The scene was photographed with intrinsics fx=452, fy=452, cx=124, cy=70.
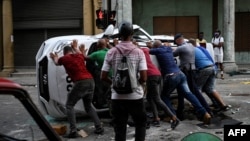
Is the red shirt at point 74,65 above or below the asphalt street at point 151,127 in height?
above

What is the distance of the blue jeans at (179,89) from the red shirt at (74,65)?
1671 mm

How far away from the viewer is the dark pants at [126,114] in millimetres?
5652

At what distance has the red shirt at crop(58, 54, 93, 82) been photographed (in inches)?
308

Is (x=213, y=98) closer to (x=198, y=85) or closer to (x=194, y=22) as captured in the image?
(x=198, y=85)

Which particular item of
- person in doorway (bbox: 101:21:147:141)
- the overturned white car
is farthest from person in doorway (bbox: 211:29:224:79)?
person in doorway (bbox: 101:21:147:141)

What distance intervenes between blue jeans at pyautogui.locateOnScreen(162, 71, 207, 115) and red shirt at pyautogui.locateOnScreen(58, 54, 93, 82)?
1671 mm

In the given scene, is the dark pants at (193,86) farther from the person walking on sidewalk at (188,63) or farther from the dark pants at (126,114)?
the dark pants at (126,114)

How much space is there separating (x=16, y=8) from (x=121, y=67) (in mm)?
19099

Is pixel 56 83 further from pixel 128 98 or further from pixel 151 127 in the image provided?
pixel 128 98

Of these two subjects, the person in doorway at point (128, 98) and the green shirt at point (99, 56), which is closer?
the person in doorway at point (128, 98)

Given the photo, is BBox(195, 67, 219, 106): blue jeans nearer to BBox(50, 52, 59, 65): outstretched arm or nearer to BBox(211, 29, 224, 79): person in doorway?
BBox(50, 52, 59, 65): outstretched arm

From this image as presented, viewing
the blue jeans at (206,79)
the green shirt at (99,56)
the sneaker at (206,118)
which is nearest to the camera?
the green shirt at (99,56)

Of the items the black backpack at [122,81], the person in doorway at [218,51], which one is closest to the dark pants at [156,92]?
the black backpack at [122,81]

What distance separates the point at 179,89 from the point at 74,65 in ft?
7.37
